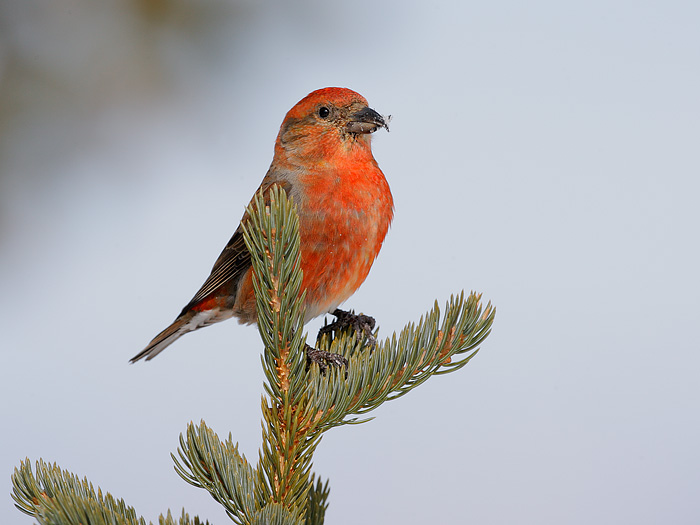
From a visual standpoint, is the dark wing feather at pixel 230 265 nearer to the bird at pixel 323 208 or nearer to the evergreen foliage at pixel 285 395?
the bird at pixel 323 208

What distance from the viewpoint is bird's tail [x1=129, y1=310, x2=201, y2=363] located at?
3.03 metres

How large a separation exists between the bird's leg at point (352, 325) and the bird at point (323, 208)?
2.8 inches

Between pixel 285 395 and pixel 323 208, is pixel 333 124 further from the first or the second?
pixel 285 395

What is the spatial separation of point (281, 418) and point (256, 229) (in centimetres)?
43

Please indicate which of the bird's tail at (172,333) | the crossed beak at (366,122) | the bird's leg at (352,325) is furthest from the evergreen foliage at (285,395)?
the bird's tail at (172,333)

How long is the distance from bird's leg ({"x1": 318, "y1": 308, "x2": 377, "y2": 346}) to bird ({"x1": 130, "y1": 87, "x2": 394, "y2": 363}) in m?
0.07

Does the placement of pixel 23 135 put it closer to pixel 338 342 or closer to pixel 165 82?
pixel 165 82

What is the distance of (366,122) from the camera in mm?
2730

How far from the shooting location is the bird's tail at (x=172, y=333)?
3.03 metres

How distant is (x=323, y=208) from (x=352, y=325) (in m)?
0.42

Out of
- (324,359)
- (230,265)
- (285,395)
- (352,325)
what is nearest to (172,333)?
(230,265)

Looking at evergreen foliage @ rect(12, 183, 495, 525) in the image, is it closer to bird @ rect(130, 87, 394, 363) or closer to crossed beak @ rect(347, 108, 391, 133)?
bird @ rect(130, 87, 394, 363)

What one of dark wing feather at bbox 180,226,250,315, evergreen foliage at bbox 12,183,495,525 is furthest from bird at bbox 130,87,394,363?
evergreen foliage at bbox 12,183,495,525

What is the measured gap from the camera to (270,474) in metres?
1.61
